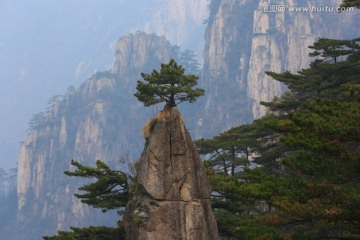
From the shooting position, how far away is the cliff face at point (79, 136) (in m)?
124

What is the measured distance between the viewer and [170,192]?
19000mm

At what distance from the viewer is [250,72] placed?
114m

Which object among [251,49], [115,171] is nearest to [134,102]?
[251,49]

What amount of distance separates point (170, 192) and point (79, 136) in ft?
382

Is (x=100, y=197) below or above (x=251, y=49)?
below

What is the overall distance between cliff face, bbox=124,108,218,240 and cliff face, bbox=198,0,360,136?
88719mm

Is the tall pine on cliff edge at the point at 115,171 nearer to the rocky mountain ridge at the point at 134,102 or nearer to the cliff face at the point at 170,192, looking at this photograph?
the cliff face at the point at 170,192

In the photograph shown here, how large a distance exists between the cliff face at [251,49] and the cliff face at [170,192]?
291 ft

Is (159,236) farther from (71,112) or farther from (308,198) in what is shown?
(71,112)

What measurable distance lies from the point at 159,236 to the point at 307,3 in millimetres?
105330

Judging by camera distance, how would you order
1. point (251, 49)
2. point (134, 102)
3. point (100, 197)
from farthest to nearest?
point (134, 102) < point (251, 49) < point (100, 197)

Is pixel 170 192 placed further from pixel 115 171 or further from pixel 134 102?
pixel 134 102

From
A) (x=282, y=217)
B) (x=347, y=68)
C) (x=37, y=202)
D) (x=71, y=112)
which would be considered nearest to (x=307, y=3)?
(x=71, y=112)

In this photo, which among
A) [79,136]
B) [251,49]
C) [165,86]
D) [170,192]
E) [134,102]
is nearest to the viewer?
[170,192]
